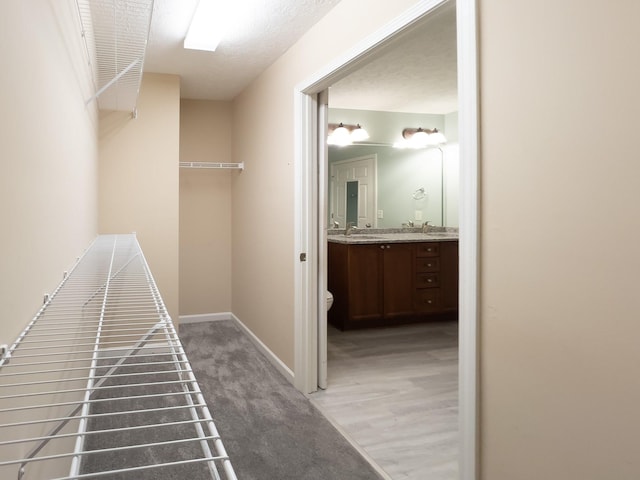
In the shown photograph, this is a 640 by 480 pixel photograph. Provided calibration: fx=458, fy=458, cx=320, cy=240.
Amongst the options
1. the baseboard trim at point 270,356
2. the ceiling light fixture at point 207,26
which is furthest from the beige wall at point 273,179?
the ceiling light fixture at point 207,26

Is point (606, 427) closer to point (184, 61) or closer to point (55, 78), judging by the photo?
point (55, 78)

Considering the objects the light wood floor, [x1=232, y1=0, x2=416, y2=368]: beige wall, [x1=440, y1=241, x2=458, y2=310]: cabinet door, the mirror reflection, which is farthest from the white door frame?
[x1=440, y1=241, x2=458, y2=310]: cabinet door

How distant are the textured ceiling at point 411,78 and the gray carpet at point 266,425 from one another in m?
1.99

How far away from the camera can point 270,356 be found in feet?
12.0

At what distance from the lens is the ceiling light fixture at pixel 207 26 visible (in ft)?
8.52

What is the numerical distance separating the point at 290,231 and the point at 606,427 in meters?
2.34

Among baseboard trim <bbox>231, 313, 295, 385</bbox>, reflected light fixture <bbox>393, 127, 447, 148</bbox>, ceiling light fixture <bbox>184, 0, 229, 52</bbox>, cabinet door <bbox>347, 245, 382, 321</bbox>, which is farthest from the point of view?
reflected light fixture <bbox>393, 127, 447, 148</bbox>

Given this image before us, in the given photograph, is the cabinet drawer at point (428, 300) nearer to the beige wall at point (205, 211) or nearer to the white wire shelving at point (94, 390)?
the beige wall at point (205, 211)

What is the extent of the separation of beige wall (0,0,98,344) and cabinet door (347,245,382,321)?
9.61 ft

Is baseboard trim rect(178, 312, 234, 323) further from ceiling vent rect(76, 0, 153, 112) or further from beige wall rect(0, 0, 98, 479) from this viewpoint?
beige wall rect(0, 0, 98, 479)

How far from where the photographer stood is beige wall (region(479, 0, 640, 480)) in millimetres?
1100

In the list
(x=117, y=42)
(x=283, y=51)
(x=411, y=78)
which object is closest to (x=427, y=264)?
(x=411, y=78)

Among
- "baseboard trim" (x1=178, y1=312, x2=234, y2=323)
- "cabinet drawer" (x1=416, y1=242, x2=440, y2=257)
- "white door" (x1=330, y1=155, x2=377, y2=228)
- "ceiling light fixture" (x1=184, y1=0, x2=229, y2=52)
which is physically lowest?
"baseboard trim" (x1=178, y1=312, x2=234, y2=323)

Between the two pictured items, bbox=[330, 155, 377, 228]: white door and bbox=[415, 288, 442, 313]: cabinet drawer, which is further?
bbox=[330, 155, 377, 228]: white door
